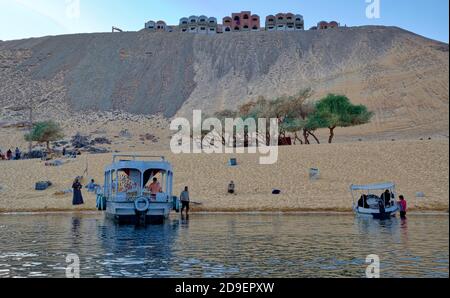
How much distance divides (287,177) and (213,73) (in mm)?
83601

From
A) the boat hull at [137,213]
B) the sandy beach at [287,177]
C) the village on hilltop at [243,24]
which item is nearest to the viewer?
the boat hull at [137,213]

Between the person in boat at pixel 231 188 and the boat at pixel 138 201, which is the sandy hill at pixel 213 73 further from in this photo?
the boat at pixel 138 201

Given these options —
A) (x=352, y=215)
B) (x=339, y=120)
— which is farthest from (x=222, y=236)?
(x=339, y=120)

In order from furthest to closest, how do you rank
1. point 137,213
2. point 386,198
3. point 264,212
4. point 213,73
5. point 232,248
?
point 213,73 < point 264,212 < point 386,198 < point 137,213 < point 232,248

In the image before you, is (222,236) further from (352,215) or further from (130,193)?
(352,215)

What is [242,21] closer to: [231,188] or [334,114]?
[334,114]

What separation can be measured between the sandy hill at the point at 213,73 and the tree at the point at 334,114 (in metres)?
12.7

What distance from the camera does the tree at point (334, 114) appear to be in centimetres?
6003

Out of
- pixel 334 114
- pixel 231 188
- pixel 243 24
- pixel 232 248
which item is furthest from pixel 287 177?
pixel 243 24

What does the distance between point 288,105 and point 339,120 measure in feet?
22.8

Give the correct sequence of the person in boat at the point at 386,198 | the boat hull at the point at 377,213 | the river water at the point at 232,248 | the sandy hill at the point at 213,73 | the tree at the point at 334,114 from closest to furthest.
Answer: the river water at the point at 232,248 → the boat hull at the point at 377,213 → the person in boat at the point at 386,198 → the tree at the point at 334,114 → the sandy hill at the point at 213,73

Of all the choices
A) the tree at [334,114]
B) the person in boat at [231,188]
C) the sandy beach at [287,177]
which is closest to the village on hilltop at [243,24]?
the tree at [334,114]

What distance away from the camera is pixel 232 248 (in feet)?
51.2

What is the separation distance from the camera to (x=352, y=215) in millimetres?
28406
